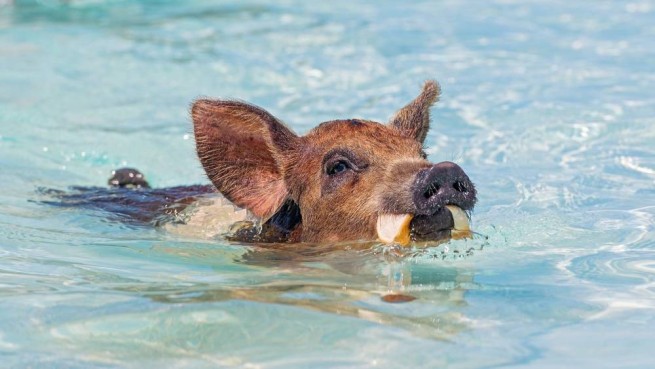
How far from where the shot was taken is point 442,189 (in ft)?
19.7

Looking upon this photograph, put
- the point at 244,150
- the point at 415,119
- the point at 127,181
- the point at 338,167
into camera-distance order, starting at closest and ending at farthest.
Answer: the point at 338,167
the point at 244,150
the point at 415,119
the point at 127,181

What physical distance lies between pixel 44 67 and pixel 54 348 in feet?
29.1

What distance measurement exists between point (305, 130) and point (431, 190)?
5049 millimetres

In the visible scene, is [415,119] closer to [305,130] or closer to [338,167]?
[338,167]

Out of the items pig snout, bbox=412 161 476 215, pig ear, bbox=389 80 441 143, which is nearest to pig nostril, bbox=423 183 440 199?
pig snout, bbox=412 161 476 215

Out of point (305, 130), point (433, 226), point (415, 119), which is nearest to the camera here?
point (433, 226)

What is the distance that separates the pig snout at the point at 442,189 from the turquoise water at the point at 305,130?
36 cm

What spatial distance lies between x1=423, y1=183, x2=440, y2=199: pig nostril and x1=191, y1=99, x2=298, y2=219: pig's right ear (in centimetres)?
129

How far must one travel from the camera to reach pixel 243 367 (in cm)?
462

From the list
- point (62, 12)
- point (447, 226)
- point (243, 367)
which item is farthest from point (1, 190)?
point (62, 12)

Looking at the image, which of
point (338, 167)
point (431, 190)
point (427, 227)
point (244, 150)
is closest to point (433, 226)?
point (427, 227)

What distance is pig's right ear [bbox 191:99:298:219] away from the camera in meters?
7.12

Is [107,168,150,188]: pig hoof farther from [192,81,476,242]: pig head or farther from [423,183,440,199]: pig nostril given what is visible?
[423,183,440,199]: pig nostril

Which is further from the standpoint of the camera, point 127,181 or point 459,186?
point 127,181
